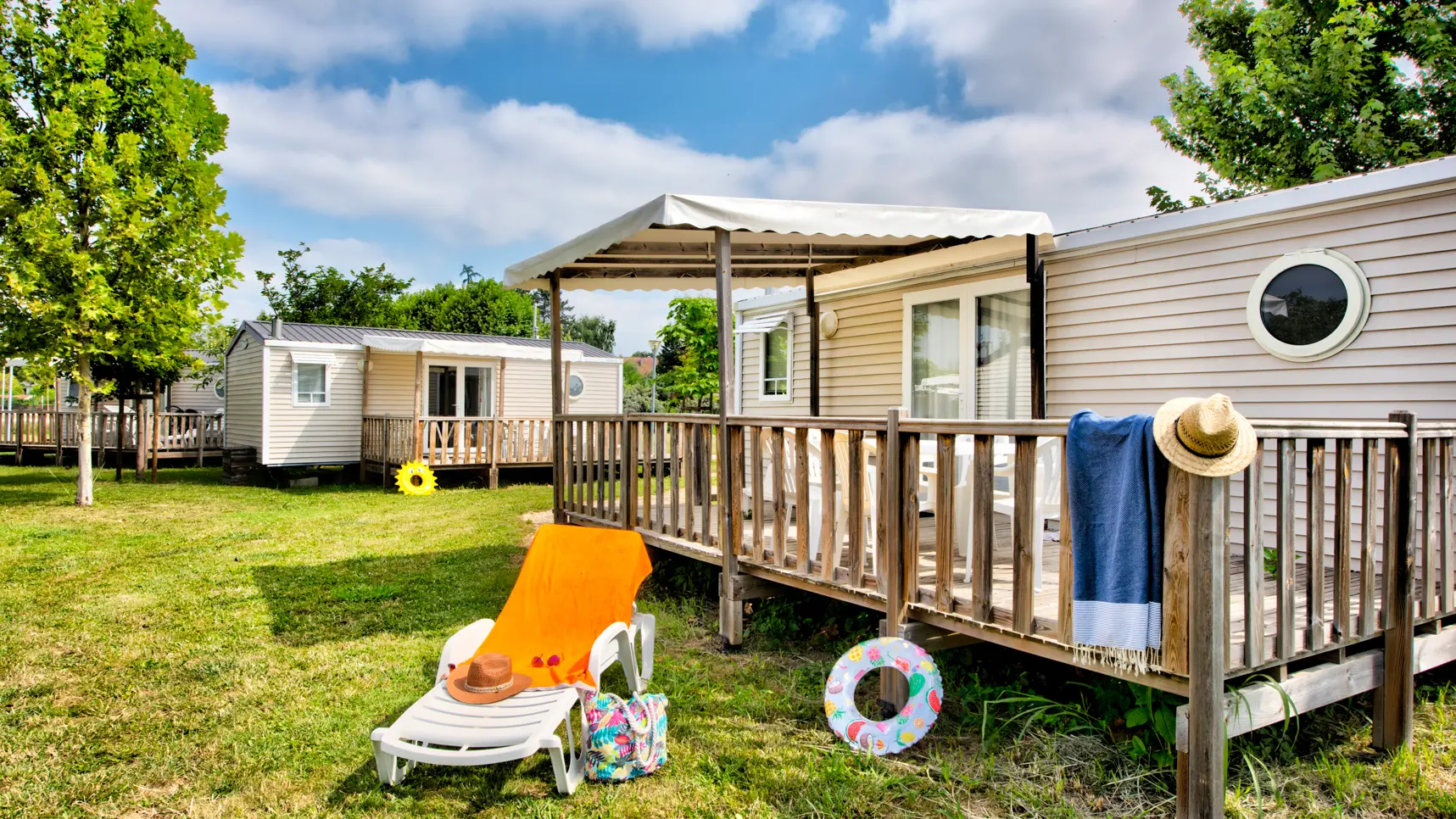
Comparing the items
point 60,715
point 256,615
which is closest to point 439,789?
point 60,715

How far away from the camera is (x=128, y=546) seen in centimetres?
801

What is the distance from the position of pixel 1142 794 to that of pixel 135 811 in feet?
12.6

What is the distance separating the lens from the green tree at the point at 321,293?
30.4 metres

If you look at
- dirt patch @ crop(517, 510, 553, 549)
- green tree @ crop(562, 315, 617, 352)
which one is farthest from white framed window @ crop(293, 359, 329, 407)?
green tree @ crop(562, 315, 617, 352)

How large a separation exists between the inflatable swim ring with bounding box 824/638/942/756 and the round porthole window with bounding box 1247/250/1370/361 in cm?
337

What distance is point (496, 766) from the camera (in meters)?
3.33

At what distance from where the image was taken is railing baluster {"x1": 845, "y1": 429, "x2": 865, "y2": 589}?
3.92 m

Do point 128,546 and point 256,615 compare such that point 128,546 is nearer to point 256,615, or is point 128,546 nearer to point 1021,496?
point 256,615

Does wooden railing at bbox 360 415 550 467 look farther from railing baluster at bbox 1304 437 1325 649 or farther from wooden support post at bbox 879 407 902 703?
railing baluster at bbox 1304 437 1325 649

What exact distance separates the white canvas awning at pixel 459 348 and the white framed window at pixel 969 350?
7772 millimetres

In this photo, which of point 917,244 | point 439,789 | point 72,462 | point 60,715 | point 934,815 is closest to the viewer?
point 934,815

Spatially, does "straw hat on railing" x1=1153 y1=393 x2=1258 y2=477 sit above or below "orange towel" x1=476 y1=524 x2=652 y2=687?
above

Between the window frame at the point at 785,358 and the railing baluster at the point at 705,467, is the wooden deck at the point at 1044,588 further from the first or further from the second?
the window frame at the point at 785,358

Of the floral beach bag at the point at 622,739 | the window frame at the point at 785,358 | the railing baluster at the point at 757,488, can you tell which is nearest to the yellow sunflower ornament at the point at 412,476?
the window frame at the point at 785,358
